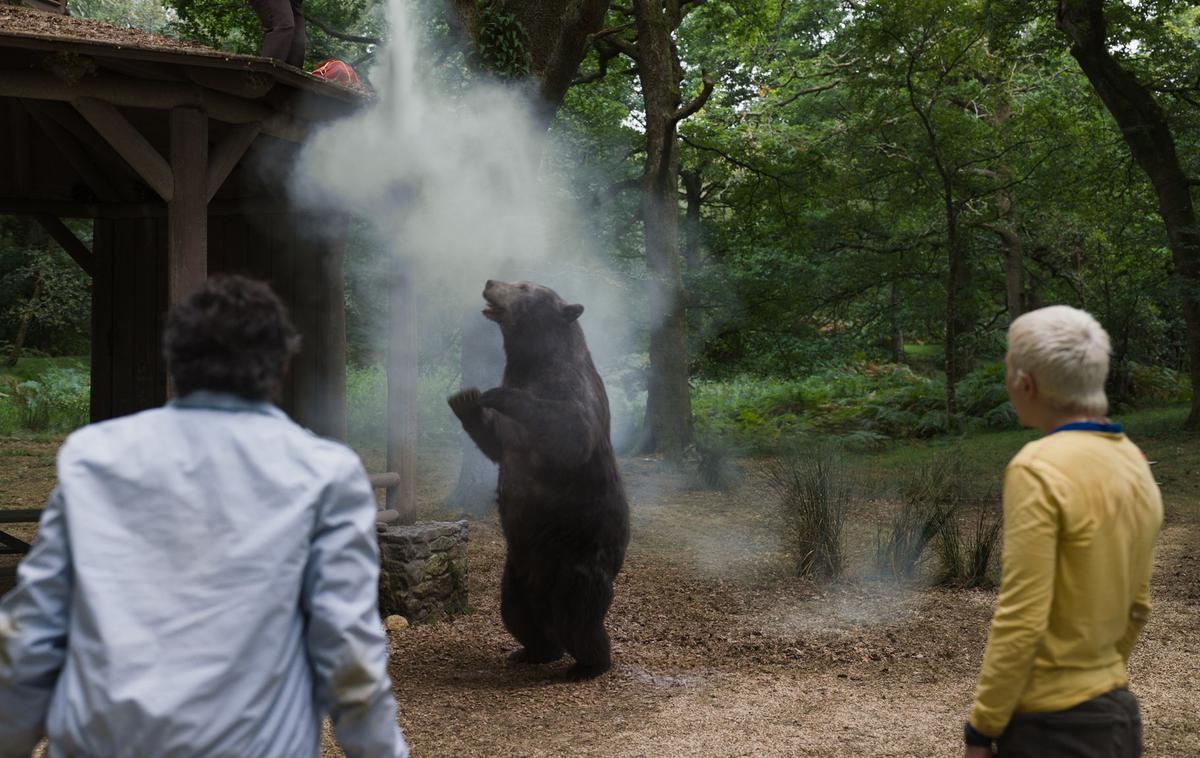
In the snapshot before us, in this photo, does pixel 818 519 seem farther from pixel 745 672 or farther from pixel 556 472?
pixel 556 472

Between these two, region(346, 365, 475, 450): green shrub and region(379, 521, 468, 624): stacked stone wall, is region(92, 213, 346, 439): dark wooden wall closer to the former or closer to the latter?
region(379, 521, 468, 624): stacked stone wall

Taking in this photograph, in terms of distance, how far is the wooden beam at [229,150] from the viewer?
6141 millimetres

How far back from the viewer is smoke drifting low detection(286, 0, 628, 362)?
752 cm

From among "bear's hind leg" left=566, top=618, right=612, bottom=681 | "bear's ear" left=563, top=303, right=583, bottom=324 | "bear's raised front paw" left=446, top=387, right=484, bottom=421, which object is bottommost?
"bear's hind leg" left=566, top=618, right=612, bottom=681

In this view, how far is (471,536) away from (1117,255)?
1217 centimetres

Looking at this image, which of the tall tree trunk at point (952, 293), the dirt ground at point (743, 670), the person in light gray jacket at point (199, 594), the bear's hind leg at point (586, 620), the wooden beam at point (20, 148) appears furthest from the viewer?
the tall tree trunk at point (952, 293)

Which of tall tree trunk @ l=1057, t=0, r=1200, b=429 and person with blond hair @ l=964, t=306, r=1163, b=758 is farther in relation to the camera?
tall tree trunk @ l=1057, t=0, r=1200, b=429

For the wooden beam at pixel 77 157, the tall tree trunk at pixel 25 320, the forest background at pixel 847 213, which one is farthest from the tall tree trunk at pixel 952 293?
the tall tree trunk at pixel 25 320

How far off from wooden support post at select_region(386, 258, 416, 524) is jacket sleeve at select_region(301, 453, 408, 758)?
5.50 metres

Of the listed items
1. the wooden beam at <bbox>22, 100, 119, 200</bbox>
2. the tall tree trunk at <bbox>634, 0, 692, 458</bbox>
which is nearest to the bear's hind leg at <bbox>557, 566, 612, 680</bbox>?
the wooden beam at <bbox>22, 100, 119, 200</bbox>

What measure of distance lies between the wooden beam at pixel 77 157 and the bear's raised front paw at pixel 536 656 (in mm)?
5421

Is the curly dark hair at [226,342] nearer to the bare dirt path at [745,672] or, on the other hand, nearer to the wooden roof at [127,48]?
the bare dirt path at [745,672]

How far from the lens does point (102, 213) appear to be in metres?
9.22

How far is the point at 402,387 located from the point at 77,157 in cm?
359
